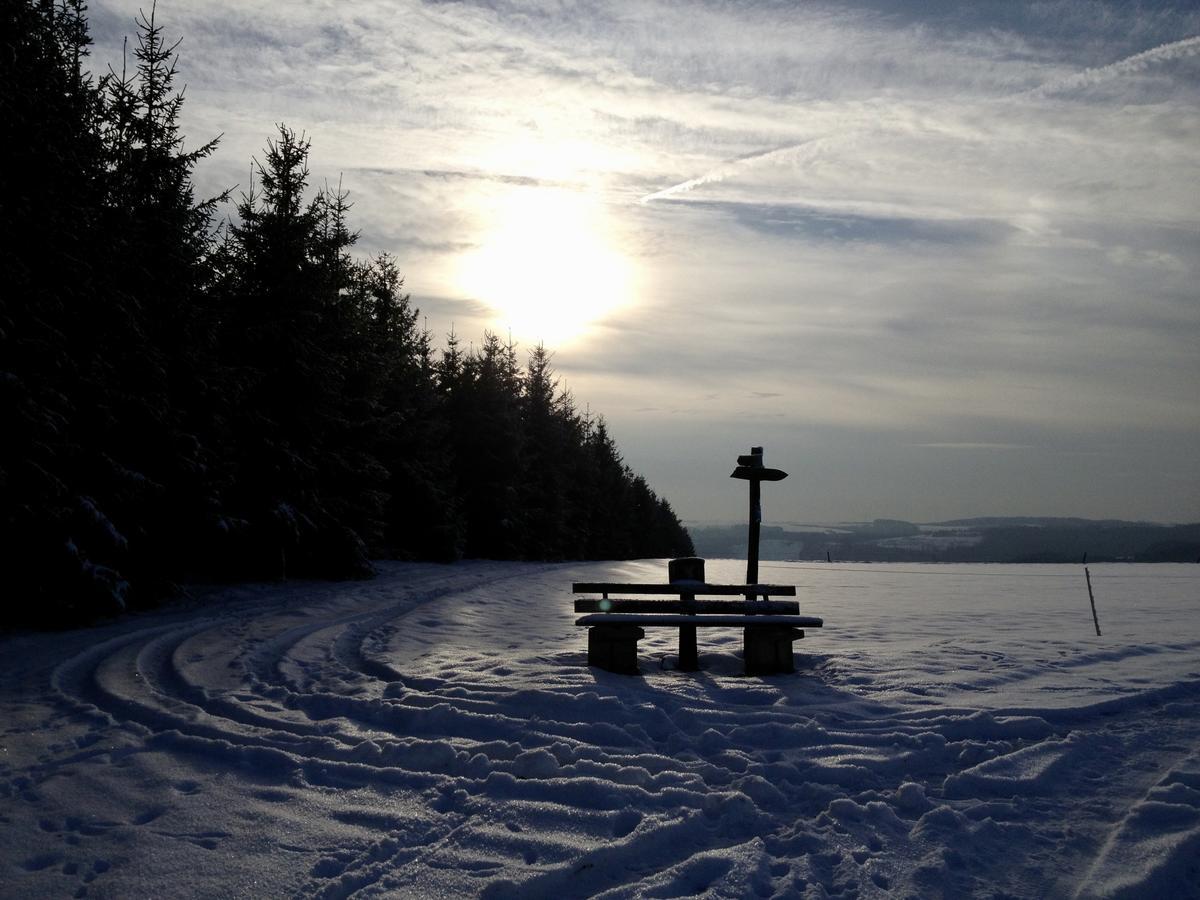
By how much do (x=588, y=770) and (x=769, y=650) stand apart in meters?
4.12

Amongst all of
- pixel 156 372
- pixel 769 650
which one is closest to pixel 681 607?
pixel 769 650

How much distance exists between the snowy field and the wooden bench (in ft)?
1.36

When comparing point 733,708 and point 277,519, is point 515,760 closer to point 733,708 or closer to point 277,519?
point 733,708

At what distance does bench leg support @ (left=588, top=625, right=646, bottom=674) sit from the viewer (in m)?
8.93

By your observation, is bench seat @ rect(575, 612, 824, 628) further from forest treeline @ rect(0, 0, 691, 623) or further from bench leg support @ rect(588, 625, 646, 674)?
Answer: forest treeline @ rect(0, 0, 691, 623)

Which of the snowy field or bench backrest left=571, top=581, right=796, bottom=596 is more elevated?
bench backrest left=571, top=581, right=796, bottom=596

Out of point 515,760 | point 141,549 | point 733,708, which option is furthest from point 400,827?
point 141,549

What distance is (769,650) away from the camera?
9211 mm

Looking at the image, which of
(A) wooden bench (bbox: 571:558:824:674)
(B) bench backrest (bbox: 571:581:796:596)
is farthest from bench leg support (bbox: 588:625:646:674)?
(B) bench backrest (bbox: 571:581:796:596)

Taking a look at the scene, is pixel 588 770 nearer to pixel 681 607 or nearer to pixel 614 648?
pixel 614 648

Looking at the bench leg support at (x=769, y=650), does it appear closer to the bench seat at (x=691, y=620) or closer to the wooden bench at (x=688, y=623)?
the wooden bench at (x=688, y=623)

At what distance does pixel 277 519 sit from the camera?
59.2ft

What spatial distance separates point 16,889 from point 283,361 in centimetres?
1665

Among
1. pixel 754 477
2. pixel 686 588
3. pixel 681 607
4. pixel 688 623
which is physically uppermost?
pixel 754 477
